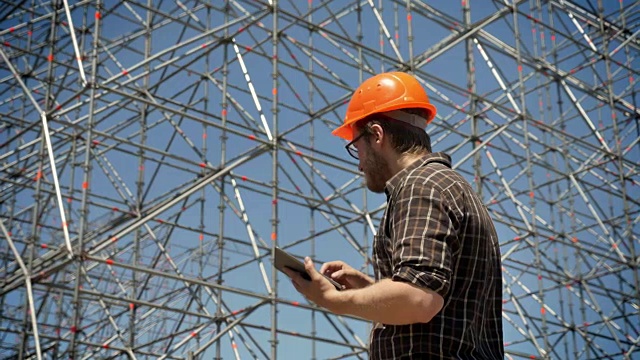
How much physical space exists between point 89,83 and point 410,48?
4.23 meters

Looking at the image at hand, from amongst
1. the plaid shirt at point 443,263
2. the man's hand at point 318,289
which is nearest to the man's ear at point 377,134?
the plaid shirt at point 443,263

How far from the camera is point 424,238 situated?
1.63 meters

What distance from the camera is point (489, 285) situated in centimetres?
176

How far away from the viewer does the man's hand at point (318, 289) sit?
175 centimetres

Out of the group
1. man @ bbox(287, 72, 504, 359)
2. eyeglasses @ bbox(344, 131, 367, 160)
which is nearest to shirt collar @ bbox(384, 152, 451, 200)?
man @ bbox(287, 72, 504, 359)

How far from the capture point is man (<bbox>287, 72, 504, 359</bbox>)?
5.31 feet

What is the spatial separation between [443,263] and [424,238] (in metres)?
0.06

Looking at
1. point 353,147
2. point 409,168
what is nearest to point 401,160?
point 409,168

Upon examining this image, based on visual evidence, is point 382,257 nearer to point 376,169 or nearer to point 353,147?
point 376,169

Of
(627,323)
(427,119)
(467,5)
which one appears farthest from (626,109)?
(427,119)

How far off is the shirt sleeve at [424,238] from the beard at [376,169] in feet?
0.55

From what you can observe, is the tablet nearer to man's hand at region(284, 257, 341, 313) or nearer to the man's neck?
man's hand at region(284, 257, 341, 313)

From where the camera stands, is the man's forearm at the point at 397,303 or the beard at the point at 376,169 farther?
the beard at the point at 376,169

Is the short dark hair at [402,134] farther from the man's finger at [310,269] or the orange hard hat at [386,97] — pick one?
the man's finger at [310,269]
